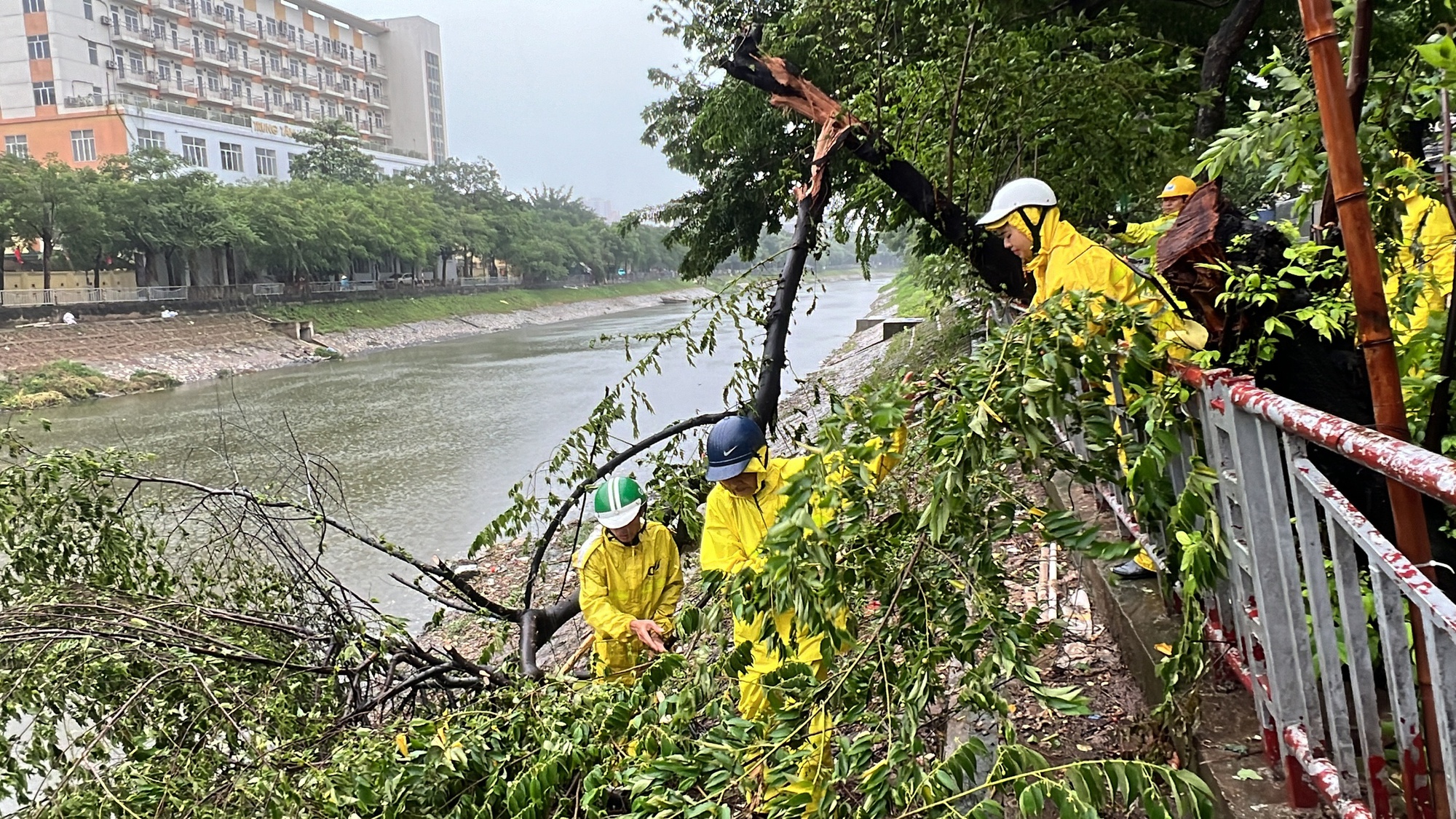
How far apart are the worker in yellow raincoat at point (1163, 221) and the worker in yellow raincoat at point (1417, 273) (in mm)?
462

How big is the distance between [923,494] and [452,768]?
4.45 feet

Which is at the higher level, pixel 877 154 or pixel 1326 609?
pixel 877 154

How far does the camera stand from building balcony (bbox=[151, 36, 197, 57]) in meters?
49.1

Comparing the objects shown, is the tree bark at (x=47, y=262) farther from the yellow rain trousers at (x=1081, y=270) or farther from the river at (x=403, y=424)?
the yellow rain trousers at (x=1081, y=270)

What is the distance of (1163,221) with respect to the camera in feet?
9.27

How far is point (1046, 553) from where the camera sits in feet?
14.9

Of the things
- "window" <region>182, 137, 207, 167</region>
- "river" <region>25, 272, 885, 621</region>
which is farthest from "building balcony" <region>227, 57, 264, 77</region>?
"river" <region>25, 272, 885, 621</region>

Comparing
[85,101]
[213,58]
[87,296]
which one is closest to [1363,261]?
[87,296]

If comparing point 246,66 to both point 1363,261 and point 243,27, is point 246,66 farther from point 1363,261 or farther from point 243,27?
point 1363,261

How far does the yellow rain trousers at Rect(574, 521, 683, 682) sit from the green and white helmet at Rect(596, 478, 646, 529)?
0.46ft

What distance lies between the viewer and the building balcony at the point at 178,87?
49812 millimetres

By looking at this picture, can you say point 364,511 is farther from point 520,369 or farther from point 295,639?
point 520,369

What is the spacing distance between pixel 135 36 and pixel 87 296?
25905 millimetres

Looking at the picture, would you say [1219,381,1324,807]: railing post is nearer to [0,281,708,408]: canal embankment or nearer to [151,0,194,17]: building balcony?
[0,281,708,408]: canal embankment
